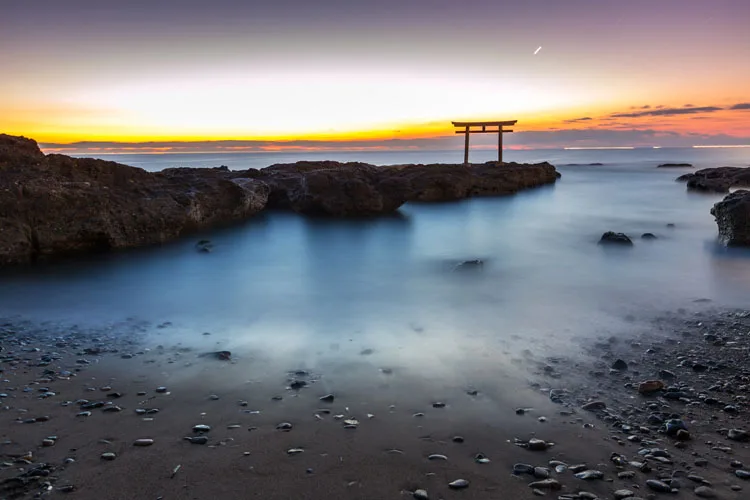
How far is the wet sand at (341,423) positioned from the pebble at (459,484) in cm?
3

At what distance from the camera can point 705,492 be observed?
2752 millimetres

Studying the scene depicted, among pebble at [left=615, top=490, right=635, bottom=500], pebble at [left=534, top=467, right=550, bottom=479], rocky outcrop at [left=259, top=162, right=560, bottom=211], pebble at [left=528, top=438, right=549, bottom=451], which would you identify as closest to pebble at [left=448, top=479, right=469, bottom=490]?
pebble at [left=534, top=467, right=550, bottom=479]

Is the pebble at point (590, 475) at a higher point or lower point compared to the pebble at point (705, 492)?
higher

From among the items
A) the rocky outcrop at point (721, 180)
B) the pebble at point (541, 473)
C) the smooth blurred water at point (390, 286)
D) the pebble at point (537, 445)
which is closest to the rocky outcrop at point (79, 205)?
the smooth blurred water at point (390, 286)

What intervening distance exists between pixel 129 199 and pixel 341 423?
8.75 meters

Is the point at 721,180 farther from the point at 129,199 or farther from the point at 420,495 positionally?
the point at 420,495

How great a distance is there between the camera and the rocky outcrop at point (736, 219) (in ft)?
32.0

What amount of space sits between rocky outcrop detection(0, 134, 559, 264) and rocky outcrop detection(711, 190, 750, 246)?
8.89 metres

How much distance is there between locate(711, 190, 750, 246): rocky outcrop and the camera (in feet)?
32.0

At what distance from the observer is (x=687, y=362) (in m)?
4.55

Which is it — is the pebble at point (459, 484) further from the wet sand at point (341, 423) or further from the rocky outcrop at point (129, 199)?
the rocky outcrop at point (129, 199)

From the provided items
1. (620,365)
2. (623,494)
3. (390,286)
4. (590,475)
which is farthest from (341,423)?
(390,286)

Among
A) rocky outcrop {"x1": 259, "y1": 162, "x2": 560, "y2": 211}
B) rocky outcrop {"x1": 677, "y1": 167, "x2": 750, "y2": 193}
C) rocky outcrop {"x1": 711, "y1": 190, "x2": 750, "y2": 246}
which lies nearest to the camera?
rocky outcrop {"x1": 711, "y1": 190, "x2": 750, "y2": 246}

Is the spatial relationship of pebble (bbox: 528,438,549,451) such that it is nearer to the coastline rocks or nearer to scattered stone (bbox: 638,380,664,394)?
scattered stone (bbox: 638,380,664,394)
